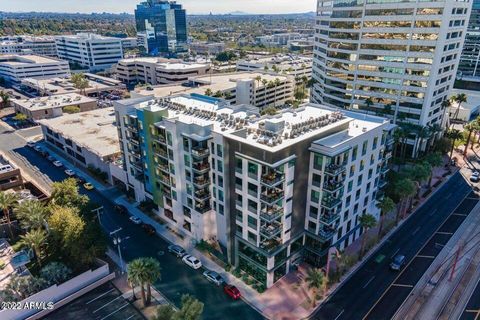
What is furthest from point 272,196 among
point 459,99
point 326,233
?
point 459,99

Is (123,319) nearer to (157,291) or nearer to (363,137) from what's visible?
(157,291)

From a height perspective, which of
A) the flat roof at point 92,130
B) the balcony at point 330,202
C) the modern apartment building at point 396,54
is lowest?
the flat roof at point 92,130

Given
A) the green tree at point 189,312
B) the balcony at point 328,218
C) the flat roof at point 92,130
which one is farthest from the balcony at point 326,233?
the flat roof at point 92,130

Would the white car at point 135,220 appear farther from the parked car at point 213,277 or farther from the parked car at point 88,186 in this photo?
the parked car at point 213,277

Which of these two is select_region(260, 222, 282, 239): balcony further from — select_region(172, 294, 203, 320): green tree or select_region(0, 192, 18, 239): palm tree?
select_region(0, 192, 18, 239): palm tree

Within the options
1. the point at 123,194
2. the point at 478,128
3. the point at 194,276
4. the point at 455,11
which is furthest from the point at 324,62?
the point at 194,276

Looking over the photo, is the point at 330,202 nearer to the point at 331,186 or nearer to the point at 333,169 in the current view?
the point at 331,186
